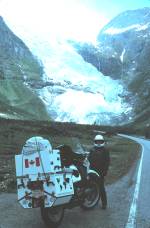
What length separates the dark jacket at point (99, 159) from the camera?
1408cm

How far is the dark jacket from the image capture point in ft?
46.2

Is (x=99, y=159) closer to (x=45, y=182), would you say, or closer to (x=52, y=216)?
(x=52, y=216)

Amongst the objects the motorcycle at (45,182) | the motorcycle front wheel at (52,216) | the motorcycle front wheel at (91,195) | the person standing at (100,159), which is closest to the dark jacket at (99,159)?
the person standing at (100,159)

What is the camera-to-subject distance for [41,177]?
1129cm

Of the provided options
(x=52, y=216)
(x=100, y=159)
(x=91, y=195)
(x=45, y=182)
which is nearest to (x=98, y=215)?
(x=91, y=195)

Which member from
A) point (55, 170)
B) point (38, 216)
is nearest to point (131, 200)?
point (38, 216)

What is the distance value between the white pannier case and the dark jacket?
2469mm

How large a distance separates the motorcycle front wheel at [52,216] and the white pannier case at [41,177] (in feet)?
0.72

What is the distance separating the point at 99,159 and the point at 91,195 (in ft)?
3.30

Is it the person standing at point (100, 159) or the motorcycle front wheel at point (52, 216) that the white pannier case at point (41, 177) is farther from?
the person standing at point (100, 159)

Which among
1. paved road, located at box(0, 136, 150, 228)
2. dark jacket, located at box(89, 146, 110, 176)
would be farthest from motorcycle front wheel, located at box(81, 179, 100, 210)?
dark jacket, located at box(89, 146, 110, 176)

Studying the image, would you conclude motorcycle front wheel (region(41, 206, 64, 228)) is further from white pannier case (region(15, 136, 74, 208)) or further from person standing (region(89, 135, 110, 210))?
person standing (region(89, 135, 110, 210))

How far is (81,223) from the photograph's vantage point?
39.4ft

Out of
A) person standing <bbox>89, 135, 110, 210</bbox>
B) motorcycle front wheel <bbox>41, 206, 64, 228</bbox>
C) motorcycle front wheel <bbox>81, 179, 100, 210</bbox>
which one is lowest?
motorcycle front wheel <bbox>41, 206, 64, 228</bbox>
